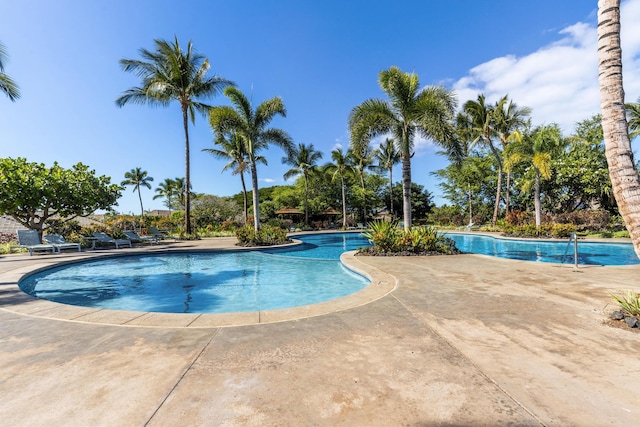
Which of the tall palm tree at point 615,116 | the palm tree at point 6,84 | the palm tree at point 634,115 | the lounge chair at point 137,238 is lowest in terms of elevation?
the lounge chair at point 137,238

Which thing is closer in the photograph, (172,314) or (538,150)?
(172,314)

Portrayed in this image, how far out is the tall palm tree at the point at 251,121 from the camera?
16047 millimetres

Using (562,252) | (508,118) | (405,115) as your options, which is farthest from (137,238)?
(508,118)

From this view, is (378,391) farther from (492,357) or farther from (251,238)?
(251,238)

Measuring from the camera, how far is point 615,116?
157 inches

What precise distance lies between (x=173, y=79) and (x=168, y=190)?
4286 centimetres

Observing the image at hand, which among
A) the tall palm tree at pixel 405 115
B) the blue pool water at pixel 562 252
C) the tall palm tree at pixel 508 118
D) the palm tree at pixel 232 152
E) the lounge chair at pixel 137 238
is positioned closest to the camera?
the blue pool water at pixel 562 252

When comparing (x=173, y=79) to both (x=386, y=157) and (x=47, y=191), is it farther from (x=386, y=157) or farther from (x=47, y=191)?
(x=386, y=157)

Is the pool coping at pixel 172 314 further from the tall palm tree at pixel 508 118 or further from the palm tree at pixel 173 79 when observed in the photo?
the tall palm tree at pixel 508 118

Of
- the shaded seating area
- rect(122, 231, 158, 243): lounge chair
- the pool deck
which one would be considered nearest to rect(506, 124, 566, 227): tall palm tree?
the pool deck

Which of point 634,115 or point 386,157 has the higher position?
point 386,157

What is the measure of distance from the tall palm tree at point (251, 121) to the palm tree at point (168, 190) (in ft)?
147

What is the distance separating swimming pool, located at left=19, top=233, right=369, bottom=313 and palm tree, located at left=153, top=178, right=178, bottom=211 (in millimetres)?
47593

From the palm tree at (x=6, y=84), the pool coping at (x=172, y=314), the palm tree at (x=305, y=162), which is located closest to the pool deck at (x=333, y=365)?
the pool coping at (x=172, y=314)
